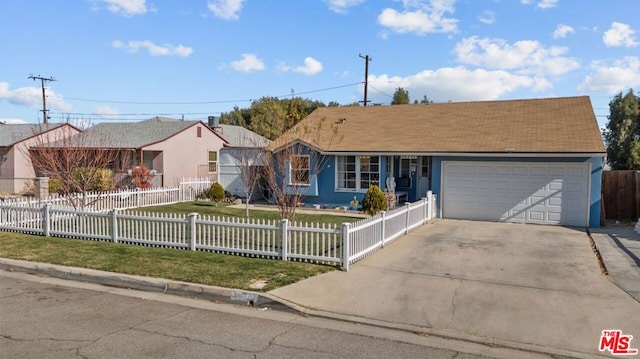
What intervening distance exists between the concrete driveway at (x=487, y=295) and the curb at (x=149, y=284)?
1.37 ft

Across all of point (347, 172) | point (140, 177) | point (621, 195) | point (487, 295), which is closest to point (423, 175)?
point (347, 172)

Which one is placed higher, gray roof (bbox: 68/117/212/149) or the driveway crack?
gray roof (bbox: 68/117/212/149)

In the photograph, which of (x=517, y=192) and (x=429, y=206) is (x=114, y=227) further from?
(x=517, y=192)

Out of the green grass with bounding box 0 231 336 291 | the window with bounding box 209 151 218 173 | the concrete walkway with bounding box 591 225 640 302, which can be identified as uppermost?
the window with bounding box 209 151 218 173

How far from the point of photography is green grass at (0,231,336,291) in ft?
29.2

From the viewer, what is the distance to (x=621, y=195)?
18.1 metres

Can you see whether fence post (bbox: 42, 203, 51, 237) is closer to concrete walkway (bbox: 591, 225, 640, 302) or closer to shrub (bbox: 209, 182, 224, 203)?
shrub (bbox: 209, 182, 224, 203)

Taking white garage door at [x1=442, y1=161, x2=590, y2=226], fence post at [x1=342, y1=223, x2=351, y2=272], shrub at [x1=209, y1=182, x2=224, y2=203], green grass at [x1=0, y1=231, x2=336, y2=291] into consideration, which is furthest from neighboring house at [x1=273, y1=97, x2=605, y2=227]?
fence post at [x1=342, y1=223, x2=351, y2=272]

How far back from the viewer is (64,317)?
22.8 feet

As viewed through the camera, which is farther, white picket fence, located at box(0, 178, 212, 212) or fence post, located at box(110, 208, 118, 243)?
white picket fence, located at box(0, 178, 212, 212)

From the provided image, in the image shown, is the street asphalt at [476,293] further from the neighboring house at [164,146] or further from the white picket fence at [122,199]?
the neighboring house at [164,146]

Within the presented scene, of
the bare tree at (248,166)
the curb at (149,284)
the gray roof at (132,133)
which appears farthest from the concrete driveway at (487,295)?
the gray roof at (132,133)

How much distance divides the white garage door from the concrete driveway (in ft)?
15.8

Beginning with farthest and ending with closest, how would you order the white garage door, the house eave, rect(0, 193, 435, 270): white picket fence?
the white garage door, the house eave, rect(0, 193, 435, 270): white picket fence
